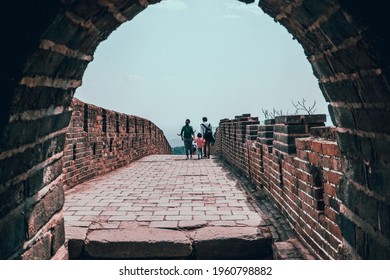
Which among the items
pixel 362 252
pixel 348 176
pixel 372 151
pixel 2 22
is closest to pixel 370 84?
pixel 372 151

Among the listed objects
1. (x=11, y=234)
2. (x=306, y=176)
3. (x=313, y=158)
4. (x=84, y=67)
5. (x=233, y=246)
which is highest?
(x=84, y=67)

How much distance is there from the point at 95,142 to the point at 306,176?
20.2ft

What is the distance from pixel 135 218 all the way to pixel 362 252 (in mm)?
2987

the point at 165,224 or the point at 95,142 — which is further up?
the point at 95,142

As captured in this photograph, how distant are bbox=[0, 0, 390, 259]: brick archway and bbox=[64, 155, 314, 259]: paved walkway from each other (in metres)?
1.14

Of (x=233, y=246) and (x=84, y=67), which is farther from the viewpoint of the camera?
(x=233, y=246)

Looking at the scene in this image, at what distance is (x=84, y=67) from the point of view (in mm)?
2832

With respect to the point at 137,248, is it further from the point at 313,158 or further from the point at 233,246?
the point at 313,158

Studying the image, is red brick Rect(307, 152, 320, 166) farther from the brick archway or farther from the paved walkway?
the paved walkway

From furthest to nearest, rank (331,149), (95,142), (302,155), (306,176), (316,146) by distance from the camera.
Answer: (95,142)
(302,155)
(306,176)
(316,146)
(331,149)

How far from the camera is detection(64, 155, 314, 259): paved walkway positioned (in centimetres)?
380

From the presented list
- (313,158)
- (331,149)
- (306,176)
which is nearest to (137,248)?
(306,176)

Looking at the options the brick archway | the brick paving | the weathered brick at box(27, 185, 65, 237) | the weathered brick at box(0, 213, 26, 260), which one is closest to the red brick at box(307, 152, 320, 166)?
the brick archway

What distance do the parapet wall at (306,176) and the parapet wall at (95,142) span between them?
3683mm
